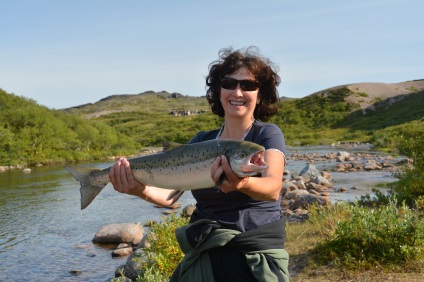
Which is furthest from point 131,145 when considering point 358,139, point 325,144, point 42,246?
point 42,246

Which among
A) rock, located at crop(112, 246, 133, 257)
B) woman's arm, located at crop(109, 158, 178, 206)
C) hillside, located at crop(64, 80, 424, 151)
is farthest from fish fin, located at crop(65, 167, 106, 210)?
hillside, located at crop(64, 80, 424, 151)

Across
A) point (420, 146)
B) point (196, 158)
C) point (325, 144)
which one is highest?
point (196, 158)

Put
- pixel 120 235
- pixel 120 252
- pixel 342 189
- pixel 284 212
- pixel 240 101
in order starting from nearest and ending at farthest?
pixel 240 101 < pixel 120 252 < pixel 120 235 < pixel 284 212 < pixel 342 189

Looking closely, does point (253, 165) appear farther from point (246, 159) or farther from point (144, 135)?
point (144, 135)

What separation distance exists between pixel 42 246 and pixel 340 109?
9255 centimetres

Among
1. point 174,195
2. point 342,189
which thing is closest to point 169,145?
point 174,195

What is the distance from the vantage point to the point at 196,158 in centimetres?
372

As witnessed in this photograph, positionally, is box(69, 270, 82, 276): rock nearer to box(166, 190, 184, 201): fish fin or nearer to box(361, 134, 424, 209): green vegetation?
box(361, 134, 424, 209): green vegetation

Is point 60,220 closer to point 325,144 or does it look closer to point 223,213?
point 223,213

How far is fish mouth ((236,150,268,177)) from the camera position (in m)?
2.94

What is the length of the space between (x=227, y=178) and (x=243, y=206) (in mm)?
453

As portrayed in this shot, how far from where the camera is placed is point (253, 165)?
297 cm

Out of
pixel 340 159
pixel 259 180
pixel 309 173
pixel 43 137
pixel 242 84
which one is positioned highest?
pixel 242 84

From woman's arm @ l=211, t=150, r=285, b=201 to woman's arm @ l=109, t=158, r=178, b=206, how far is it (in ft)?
3.68
